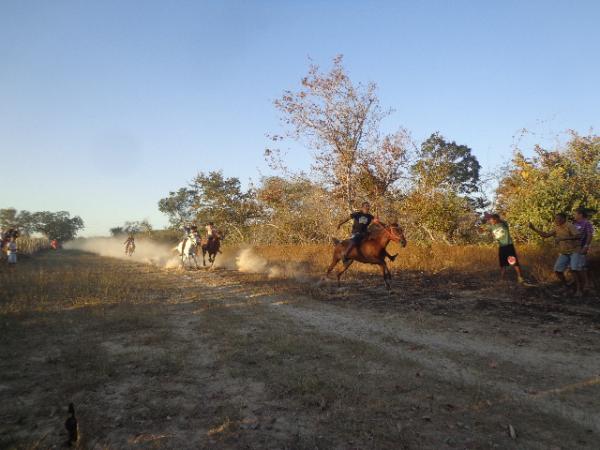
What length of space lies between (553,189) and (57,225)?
11219cm

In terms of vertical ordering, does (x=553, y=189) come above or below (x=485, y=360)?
above

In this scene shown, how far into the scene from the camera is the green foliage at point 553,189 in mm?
13320

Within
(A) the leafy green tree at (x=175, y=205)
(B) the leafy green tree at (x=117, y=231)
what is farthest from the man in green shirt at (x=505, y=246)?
(B) the leafy green tree at (x=117, y=231)

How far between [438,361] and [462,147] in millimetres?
42508

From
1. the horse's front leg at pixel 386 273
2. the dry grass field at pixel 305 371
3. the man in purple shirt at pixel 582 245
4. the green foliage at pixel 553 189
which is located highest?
the green foliage at pixel 553 189

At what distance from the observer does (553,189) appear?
13547mm

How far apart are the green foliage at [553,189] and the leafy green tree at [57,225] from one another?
10272 cm

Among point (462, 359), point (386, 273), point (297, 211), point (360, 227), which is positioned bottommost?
point (462, 359)

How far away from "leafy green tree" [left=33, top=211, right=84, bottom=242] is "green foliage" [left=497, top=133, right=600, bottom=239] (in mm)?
102722

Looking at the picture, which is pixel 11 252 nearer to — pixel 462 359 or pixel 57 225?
pixel 462 359

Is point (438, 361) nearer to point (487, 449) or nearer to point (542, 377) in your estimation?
point (542, 377)

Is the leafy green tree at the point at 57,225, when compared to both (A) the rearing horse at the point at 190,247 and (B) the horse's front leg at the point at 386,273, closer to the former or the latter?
(A) the rearing horse at the point at 190,247

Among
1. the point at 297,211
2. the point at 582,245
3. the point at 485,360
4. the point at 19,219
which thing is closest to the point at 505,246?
the point at 582,245

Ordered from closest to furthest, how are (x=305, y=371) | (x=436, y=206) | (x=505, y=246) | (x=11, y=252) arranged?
(x=305, y=371)
(x=505, y=246)
(x=436, y=206)
(x=11, y=252)
